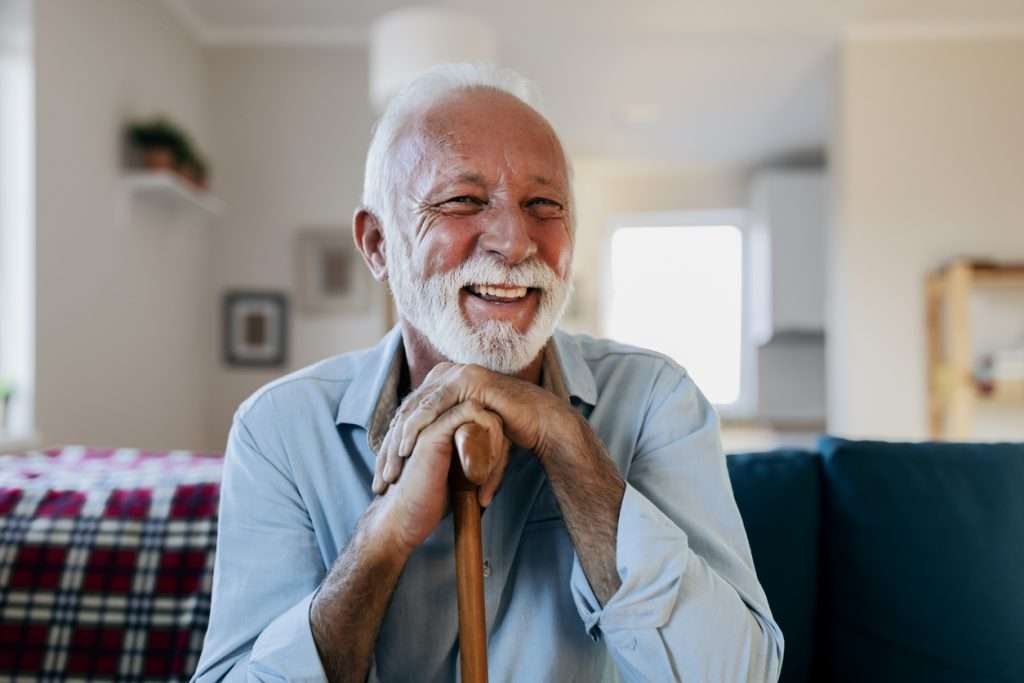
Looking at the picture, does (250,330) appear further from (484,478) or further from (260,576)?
(484,478)

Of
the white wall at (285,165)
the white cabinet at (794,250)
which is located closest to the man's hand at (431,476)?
the white wall at (285,165)

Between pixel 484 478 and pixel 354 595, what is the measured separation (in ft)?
0.61

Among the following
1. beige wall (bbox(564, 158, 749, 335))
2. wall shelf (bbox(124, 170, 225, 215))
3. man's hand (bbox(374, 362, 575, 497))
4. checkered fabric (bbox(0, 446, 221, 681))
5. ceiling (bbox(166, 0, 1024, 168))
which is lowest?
checkered fabric (bbox(0, 446, 221, 681))

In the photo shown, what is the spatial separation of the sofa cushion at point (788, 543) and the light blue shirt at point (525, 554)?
335mm

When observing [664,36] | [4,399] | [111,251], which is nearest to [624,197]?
[664,36]

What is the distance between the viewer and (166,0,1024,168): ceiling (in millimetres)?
4098

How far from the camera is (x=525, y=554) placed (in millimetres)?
1051

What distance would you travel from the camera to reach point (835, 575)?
1.34 metres

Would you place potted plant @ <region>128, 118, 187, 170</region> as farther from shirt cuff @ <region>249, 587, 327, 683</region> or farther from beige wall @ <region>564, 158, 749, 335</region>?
beige wall @ <region>564, 158, 749, 335</region>

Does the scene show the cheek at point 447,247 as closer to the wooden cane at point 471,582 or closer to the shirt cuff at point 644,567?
the wooden cane at point 471,582

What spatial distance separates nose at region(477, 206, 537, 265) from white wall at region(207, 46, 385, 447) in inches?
141

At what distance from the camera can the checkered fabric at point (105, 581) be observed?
1.28 metres

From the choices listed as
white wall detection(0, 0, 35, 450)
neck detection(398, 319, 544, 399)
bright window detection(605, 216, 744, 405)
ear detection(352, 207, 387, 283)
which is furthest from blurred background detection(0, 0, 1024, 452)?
neck detection(398, 319, 544, 399)

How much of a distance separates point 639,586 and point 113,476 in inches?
37.5
